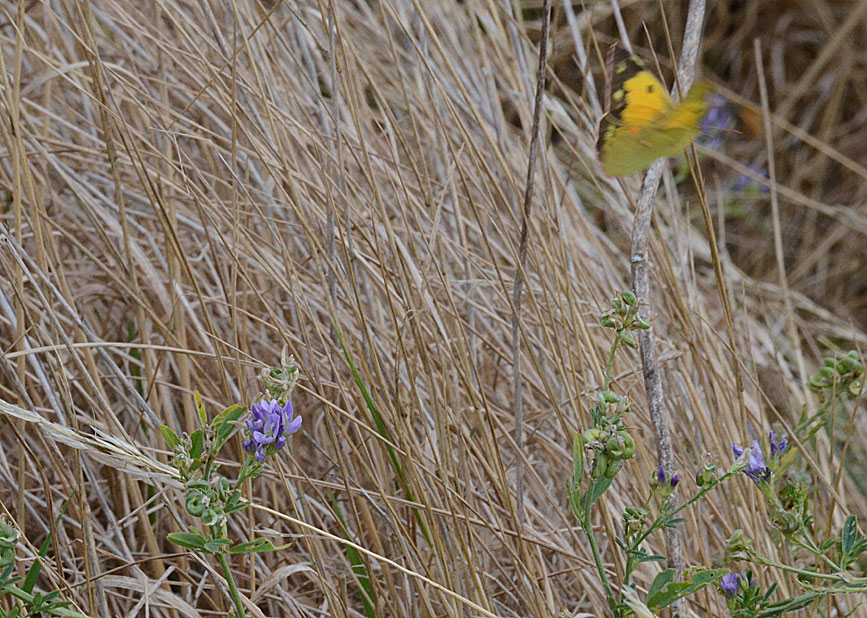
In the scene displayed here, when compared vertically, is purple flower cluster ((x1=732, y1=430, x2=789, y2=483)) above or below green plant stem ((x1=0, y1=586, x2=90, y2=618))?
below

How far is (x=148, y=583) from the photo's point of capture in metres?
0.75

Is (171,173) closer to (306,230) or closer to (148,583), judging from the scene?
(306,230)

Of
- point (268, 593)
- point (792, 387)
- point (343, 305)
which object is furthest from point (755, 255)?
point (268, 593)

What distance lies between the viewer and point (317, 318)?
1032 millimetres

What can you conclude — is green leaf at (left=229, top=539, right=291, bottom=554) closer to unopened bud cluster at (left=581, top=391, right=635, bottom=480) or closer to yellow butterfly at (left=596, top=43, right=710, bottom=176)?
A: unopened bud cluster at (left=581, top=391, right=635, bottom=480)

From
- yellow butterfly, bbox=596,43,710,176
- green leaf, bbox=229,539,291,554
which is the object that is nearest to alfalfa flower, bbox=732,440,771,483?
yellow butterfly, bbox=596,43,710,176

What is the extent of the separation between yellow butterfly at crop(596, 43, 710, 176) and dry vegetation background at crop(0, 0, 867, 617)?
77 millimetres

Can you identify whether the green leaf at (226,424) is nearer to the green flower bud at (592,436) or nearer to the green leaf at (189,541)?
the green leaf at (189,541)

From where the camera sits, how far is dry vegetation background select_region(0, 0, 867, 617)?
79cm

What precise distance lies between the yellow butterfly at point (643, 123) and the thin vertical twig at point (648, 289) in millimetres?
33

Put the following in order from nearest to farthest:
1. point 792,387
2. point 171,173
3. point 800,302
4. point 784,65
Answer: point 171,173 < point 792,387 < point 800,302 < point 784,65

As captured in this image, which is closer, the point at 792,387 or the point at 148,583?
the point at 148,583

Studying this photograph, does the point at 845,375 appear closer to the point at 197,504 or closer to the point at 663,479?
the point at 663,479

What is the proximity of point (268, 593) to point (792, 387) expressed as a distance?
93 cm
